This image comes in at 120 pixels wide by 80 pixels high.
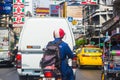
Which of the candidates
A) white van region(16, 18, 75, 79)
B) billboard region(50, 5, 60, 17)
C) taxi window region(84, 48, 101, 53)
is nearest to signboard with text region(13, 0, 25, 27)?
taxi window region(84, 48, 101, 53)

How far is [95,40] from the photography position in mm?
99625

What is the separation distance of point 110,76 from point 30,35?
3.04m

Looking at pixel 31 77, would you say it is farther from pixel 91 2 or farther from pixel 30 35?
pixel 91 2

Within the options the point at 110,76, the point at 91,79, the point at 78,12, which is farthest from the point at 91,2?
the point at 78,12

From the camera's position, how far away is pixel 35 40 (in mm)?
14062

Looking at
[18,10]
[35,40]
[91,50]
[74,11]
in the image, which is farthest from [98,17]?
[35,40]

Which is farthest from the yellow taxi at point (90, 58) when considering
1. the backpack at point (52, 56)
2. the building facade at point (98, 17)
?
the building facade at point (98, 17)

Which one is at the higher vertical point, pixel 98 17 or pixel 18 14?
pixel 18 14

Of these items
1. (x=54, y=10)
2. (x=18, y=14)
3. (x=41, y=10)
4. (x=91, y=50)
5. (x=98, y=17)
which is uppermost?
(x=18, y=14)

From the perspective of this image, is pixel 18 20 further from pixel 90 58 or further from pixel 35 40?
pixel 35 40

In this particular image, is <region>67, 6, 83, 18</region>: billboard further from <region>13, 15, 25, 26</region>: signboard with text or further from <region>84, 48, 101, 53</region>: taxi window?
<region>84, 48, 101, 53</region>: taxi window

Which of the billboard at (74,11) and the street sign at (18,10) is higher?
the street sign at (18,10)

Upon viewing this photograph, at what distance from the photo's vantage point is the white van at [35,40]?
13.9 metres

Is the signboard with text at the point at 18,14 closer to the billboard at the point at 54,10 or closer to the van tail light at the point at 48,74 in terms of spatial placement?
the van tail light at the point at 48,74
